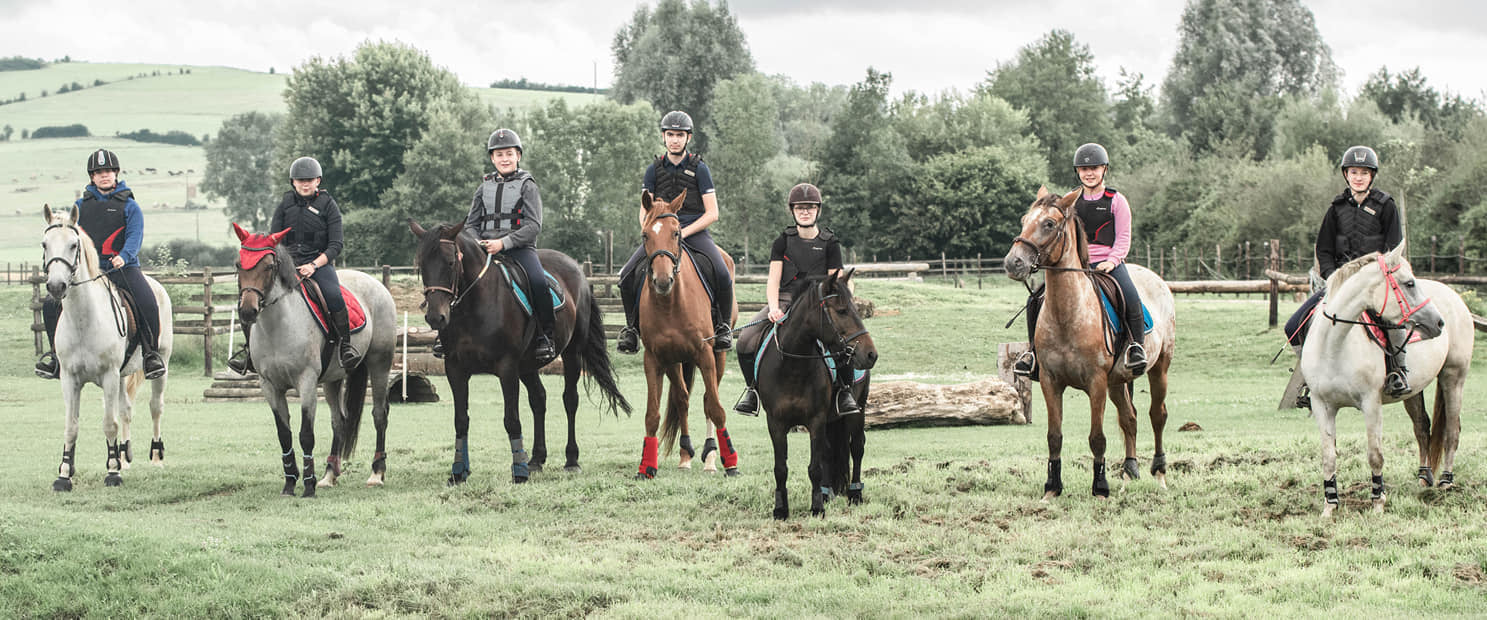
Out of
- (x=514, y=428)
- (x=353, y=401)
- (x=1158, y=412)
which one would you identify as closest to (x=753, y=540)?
(x=514, y=428)

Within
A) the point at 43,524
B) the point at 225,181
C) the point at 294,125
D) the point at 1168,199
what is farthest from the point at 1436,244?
the point at 225,181

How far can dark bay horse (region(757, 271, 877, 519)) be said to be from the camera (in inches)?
328

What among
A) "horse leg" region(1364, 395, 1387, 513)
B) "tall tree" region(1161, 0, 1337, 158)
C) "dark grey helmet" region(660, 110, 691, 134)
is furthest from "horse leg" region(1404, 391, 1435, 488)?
"tall tree" region(1161, 0, 1337, 158)

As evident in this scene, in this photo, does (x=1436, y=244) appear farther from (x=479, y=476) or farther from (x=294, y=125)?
(x=294, y=125)

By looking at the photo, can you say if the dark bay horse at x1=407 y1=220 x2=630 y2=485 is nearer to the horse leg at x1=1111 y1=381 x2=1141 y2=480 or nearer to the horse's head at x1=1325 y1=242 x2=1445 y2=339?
the horse leg at x1=1111 y1=381 x2=1141 y2=480

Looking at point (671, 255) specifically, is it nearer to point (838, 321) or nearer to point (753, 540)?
point (838, 321)

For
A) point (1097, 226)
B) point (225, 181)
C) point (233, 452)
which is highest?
point (225, 181)

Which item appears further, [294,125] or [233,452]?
[294,125]

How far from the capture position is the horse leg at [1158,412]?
32.7 ft

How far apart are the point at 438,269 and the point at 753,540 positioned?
12.2 ft

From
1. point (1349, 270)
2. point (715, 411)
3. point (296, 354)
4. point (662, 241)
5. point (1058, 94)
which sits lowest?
point (715, 411)

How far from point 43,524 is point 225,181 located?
76320 mm

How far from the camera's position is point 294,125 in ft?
184

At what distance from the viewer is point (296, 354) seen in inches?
401
